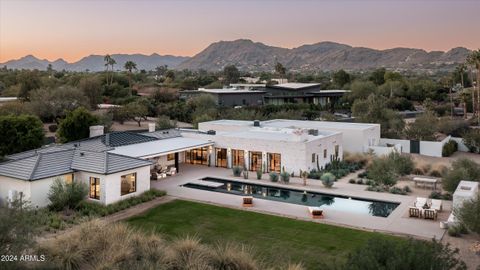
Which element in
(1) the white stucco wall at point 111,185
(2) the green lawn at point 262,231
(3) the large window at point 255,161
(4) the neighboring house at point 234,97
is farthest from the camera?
(4) the neighboring house at point 234,97

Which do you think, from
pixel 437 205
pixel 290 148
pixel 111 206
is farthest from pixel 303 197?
pixel 111 206

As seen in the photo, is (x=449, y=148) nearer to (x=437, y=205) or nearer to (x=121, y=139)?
(x=437, y=205)

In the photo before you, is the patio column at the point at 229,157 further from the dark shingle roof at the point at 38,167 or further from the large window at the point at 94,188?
the dark shingle roof at the point at 38,167

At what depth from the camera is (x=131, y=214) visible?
17.9 meters

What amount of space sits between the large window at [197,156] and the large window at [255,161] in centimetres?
379

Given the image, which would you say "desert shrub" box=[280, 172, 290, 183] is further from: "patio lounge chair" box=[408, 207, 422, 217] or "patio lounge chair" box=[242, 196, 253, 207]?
"patio lounge chair" box=[408, 207, 422, 217]

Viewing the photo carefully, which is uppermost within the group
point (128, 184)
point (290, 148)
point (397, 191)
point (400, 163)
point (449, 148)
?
point (290, 148)

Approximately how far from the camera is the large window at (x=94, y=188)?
1967cm

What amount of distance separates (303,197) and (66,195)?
11.7 m

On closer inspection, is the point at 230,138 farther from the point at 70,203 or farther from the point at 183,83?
the point at 183,83

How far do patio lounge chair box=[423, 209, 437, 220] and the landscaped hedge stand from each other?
1272 cm

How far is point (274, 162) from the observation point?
88.4 feet

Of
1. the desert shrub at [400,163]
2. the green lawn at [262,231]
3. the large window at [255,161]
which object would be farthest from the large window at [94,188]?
the desert shrub at [400,163]

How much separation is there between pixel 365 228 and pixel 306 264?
458cm
